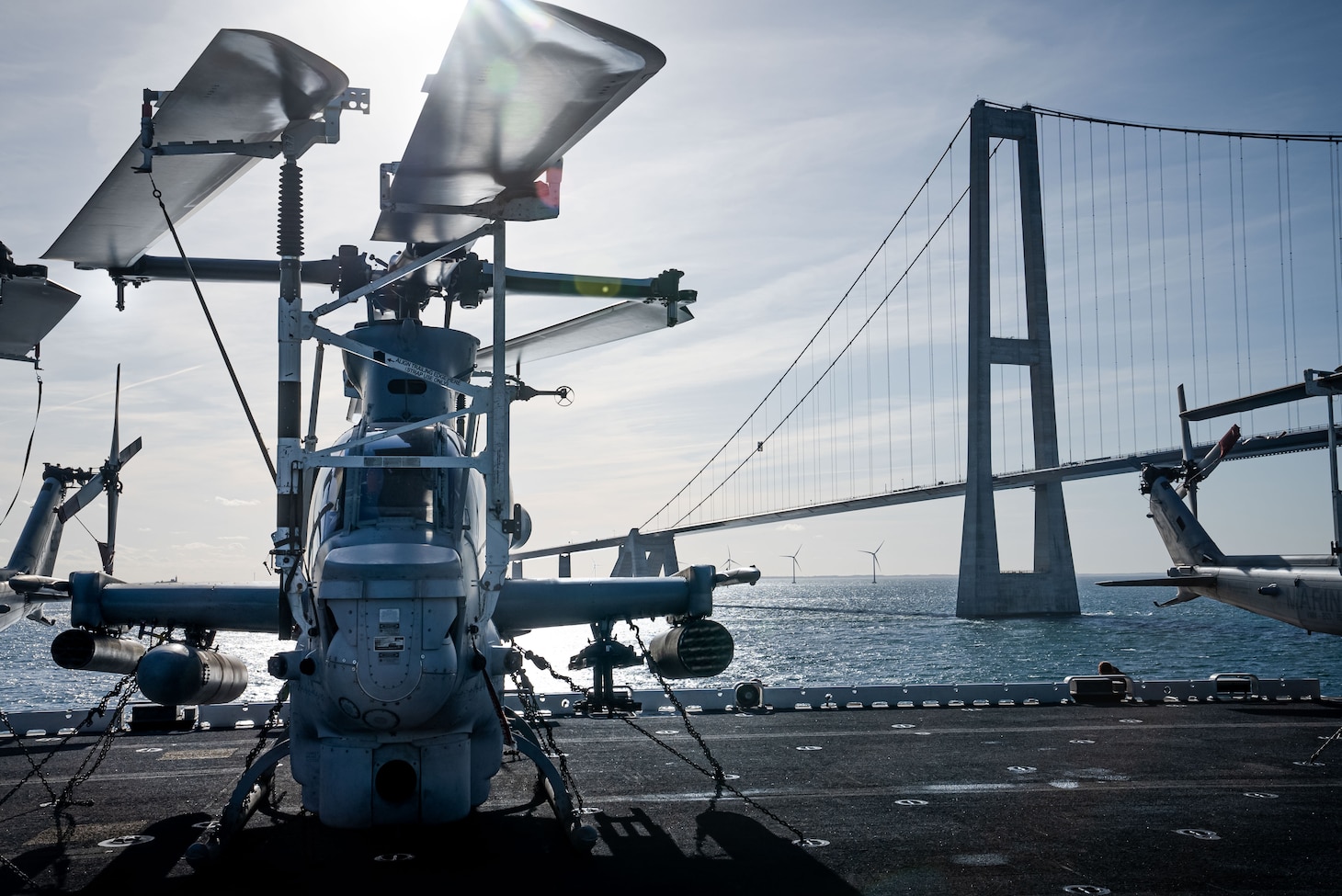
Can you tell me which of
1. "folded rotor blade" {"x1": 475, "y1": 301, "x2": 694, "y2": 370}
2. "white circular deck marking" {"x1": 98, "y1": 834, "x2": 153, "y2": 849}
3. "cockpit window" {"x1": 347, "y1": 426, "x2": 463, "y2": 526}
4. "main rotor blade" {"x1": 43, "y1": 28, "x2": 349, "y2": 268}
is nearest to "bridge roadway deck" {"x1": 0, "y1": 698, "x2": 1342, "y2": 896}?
"white circular deck marking" {"x1": 98, "y1": 834, "x2": 153, "y2": 849}

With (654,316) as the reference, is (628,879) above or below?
Answer: below

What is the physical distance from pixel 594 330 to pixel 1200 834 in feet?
30.8

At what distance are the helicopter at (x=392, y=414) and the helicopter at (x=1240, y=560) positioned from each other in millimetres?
23590

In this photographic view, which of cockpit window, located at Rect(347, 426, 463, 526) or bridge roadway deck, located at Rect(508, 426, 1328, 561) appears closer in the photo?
cockpit window, located at Rect(347, 426, 463, 526)

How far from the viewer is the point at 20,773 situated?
53.0 ft

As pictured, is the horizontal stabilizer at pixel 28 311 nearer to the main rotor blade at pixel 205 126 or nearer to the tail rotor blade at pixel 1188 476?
the main rotor blade at pixel 205 126

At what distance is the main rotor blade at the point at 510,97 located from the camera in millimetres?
7078

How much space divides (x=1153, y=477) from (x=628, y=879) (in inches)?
1259

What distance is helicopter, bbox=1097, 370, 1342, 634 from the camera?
27.0 metres

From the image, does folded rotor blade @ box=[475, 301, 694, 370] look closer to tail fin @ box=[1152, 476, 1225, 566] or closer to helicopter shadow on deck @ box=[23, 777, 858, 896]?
helicopter shadow on deck @ box=[23, 777, 858, 896]

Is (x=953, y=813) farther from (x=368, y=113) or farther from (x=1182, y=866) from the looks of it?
(x=368, y=113)

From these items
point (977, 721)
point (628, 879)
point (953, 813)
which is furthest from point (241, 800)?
point (977, 721)

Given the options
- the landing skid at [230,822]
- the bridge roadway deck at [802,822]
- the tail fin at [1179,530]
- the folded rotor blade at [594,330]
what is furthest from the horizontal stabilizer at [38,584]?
the tail fin at [1179,530]

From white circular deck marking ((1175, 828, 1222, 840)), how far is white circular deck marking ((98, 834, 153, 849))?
11.7 m
